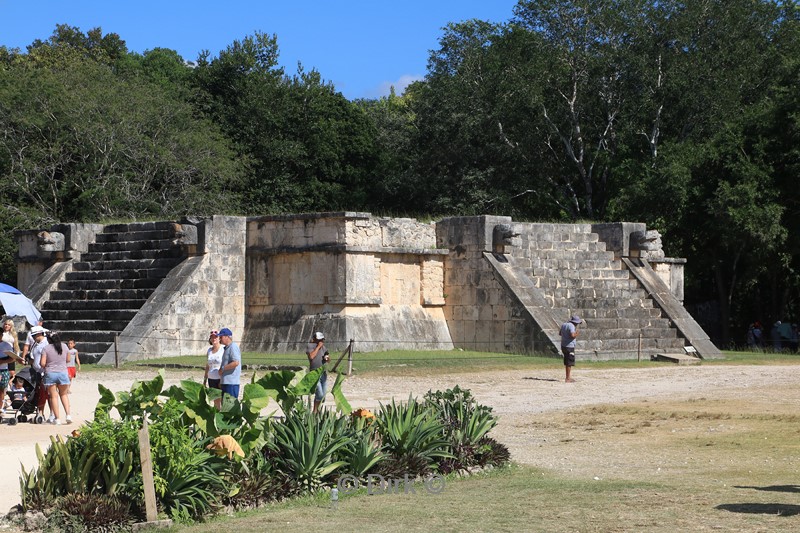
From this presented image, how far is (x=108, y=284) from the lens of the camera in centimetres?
2539

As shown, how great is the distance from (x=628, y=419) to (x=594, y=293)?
459 inches

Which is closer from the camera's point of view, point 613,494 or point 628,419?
point 613,494

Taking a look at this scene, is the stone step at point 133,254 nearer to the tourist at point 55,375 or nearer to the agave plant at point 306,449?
the tourist at point 55,375

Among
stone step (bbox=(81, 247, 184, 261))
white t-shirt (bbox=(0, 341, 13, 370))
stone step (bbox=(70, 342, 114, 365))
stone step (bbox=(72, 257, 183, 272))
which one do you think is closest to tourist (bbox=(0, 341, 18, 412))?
white t-shirt (bbox=(0, 341, 13, 370))

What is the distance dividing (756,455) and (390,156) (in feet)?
115

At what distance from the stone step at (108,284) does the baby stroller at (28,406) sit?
10035 mm

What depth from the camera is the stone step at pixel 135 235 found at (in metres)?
25.7

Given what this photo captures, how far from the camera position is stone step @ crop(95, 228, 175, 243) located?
2572 cm

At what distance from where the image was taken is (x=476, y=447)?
1086 centimetres

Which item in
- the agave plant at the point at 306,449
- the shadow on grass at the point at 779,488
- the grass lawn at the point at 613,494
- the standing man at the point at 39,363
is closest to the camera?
the grass lawn at the point at 613,494

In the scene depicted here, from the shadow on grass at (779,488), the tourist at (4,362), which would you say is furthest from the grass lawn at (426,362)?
the shadow on grass at (779,488)

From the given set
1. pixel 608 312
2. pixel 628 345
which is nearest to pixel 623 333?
pixel 628 345

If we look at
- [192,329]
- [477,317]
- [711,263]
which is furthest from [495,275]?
[711,263]

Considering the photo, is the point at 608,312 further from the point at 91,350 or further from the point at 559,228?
the point at 91,350
